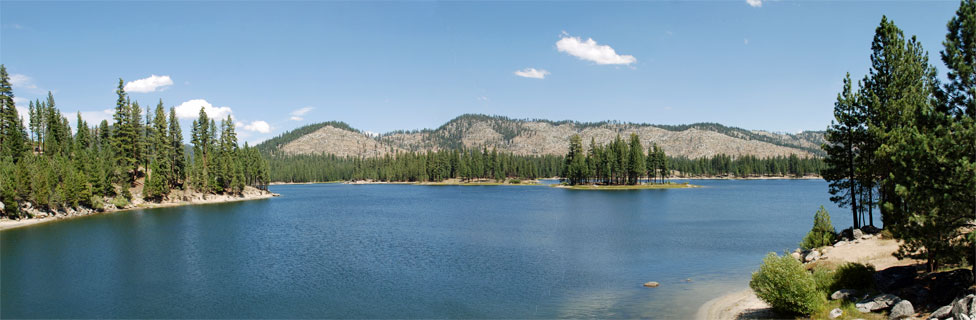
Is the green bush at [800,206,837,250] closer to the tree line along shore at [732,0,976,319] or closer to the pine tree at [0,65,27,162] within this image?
the tree line along shore at [732,0,976,319]

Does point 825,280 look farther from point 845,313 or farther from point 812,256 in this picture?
point 812,256

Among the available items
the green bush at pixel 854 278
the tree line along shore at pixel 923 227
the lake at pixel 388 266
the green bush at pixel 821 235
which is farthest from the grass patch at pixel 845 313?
the green bush at pixel 821 235

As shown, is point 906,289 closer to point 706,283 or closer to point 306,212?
point 706,283

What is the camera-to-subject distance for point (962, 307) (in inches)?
589

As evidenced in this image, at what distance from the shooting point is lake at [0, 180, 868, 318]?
25.8 meters

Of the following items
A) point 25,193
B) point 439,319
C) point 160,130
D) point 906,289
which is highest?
point 160,130

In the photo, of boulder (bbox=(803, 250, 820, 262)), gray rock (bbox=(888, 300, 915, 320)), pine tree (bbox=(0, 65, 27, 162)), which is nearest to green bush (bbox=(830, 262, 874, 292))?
gray rock (bbox=(888, 300, 915, 320))

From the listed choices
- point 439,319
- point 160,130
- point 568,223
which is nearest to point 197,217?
point 160,130

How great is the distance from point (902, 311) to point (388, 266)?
2925 centimetres

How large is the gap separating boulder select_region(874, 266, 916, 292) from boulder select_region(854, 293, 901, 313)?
4.69 ft

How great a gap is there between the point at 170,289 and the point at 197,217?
166 ft

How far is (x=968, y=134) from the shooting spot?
15078 mm

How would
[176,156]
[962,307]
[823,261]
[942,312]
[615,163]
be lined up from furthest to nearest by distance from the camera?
[615,163] → [176,156] → [823,261] → [942,312] → [962,307]

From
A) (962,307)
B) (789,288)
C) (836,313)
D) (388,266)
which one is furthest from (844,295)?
(388,266)
